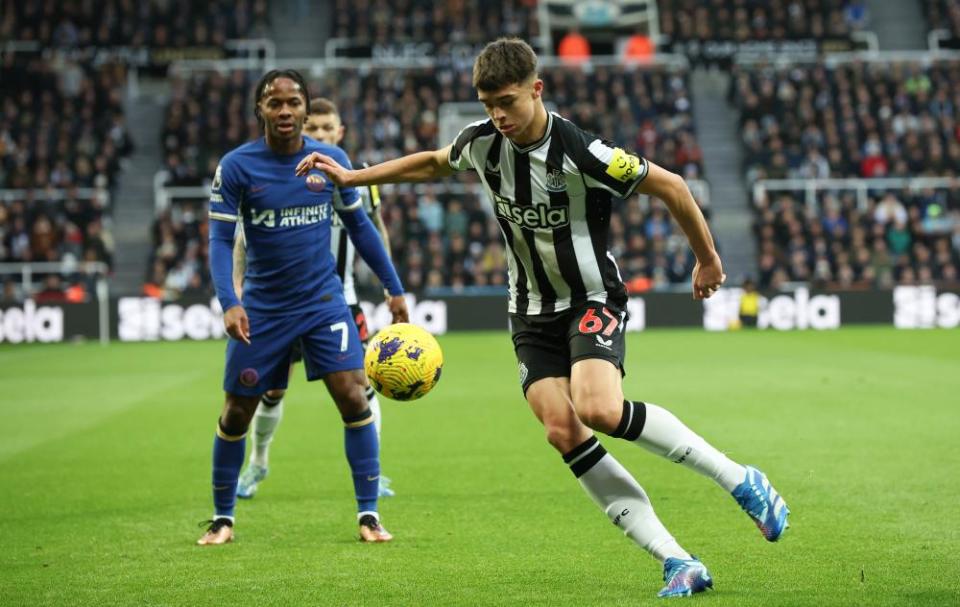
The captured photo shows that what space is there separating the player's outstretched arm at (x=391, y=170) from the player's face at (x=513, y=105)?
472mm

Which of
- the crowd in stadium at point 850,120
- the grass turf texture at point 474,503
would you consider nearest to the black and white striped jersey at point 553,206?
the grass turf texture at point 474,503

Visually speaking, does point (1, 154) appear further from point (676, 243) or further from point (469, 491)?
point (469, 491)

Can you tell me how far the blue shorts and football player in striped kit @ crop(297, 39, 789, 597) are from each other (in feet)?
4.15

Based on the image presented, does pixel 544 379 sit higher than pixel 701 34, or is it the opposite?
pixel 701 34

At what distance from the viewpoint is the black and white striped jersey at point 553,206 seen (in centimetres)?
538

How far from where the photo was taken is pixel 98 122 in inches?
1242

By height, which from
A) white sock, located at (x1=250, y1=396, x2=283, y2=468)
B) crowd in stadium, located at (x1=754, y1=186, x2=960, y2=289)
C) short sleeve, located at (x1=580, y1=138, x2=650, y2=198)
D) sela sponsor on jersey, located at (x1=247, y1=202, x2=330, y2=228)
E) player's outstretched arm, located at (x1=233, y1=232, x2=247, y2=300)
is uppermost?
short sleeve, located at (x1=580, y1=138, x2=650, y2=198)

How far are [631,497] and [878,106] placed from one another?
28771mm

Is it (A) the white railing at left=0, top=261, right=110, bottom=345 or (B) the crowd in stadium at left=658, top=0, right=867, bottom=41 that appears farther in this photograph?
(B) the crowd in stadium at left=658, top=0, right=867, bottom=41

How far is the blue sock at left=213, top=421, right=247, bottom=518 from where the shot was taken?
6832 mm

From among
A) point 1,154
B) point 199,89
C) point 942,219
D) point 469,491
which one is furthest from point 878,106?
point 469,491

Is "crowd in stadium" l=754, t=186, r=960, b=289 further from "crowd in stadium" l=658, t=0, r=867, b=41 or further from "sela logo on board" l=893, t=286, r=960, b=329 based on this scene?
"crowd in stadium" l=658, t=0, r=867, b=41

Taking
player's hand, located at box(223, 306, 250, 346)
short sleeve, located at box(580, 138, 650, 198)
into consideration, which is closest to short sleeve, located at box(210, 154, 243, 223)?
player's hand, located at box(223, 306, 250, 346)

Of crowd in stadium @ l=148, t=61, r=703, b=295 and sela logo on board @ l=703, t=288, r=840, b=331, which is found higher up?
crowd in stadium @ l=148, t=61, r=703, b=295
